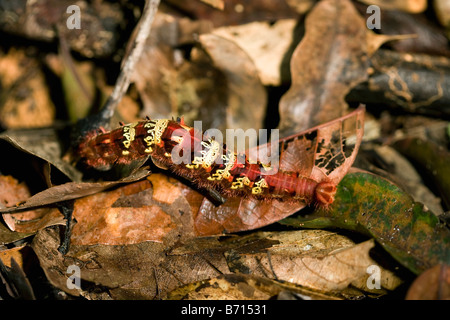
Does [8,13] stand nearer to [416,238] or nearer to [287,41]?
[287,41]

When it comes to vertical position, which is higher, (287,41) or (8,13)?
(8,13)

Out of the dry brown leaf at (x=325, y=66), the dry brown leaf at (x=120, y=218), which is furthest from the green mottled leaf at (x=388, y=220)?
the dry brown leaf at (x=120, y=218)

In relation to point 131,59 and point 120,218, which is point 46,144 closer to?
point 131,59

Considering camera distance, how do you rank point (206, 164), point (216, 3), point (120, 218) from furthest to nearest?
point (216, 3)
point (206, 164)
point (120, 218)

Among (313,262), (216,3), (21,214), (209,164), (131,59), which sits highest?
(216,3)

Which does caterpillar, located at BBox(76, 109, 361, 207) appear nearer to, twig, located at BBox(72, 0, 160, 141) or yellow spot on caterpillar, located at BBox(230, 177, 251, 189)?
yellow spot on caterpillar, located at BBox(230, 177, 251, 189)

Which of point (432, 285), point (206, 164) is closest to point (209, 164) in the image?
point (206, 164)

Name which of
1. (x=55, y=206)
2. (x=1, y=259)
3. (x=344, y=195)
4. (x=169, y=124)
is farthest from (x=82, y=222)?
(x=344, y=195)
